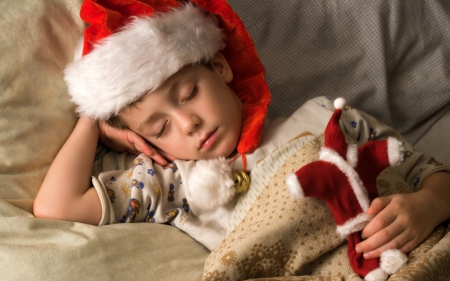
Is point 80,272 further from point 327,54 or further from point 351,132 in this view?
point 327,54

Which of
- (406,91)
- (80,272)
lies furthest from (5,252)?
(406,91)

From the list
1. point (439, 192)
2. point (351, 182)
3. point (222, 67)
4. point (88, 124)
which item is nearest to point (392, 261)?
point (351, 182)

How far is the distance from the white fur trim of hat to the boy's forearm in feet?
2.09

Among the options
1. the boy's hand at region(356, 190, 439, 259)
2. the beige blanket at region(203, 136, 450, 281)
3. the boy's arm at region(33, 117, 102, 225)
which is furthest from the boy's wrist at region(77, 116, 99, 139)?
the boy's hand at region(356, 190, 439, 259)

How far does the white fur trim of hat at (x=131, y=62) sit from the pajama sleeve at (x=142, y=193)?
155 mm

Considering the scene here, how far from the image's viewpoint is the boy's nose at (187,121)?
1.08m

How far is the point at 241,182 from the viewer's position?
3.66ft

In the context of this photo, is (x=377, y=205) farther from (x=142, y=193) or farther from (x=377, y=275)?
(x=142, y=193)

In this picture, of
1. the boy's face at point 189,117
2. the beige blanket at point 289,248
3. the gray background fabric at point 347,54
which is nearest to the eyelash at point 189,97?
the boy's face at point 189,117

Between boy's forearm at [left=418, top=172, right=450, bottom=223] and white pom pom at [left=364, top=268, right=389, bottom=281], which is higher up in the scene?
boy's forearm at [left=418, top=172, right=450, bottom=223]

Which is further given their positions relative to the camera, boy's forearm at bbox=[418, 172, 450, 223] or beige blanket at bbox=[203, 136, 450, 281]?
boy's forearm at bbox=[418, 172, 450, 223]

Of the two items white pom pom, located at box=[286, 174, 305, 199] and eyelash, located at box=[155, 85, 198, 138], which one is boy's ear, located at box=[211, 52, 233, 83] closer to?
eyelash, located at box=[155, 85, 198, 138]

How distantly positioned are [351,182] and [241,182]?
34 cm

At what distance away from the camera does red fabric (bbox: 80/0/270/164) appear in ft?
3.66
